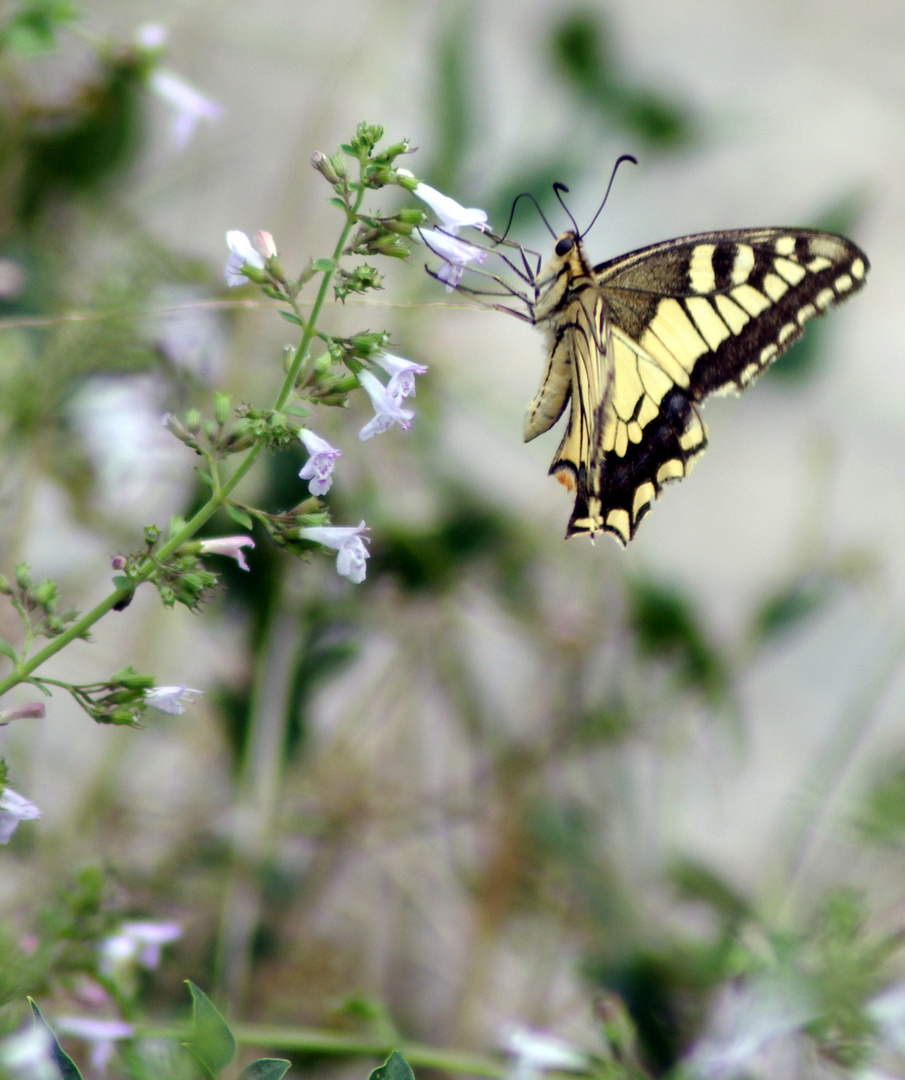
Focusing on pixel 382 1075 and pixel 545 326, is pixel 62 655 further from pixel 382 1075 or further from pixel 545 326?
pixel 382 1075

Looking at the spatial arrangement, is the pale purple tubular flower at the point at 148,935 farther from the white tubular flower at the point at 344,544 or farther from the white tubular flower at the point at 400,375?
the white tubular flower at the point at 400,375

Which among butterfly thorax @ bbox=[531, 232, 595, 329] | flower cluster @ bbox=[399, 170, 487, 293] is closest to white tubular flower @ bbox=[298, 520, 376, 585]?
flower cluster @ bbox=[399, 170, 487, 293]

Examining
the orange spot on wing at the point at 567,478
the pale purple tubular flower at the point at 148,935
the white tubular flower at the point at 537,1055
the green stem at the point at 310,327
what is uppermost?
the orange spot on wing at the point at 567,478

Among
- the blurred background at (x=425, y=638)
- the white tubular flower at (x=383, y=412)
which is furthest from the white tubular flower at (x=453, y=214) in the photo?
the blurred background at (x=425, y=638)

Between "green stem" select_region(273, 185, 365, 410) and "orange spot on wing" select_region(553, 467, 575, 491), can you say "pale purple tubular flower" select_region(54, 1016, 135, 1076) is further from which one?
"orange spot on wing" select_region(553, 467, 575, 491)

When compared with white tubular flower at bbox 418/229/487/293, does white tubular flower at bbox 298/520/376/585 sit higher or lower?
lower
